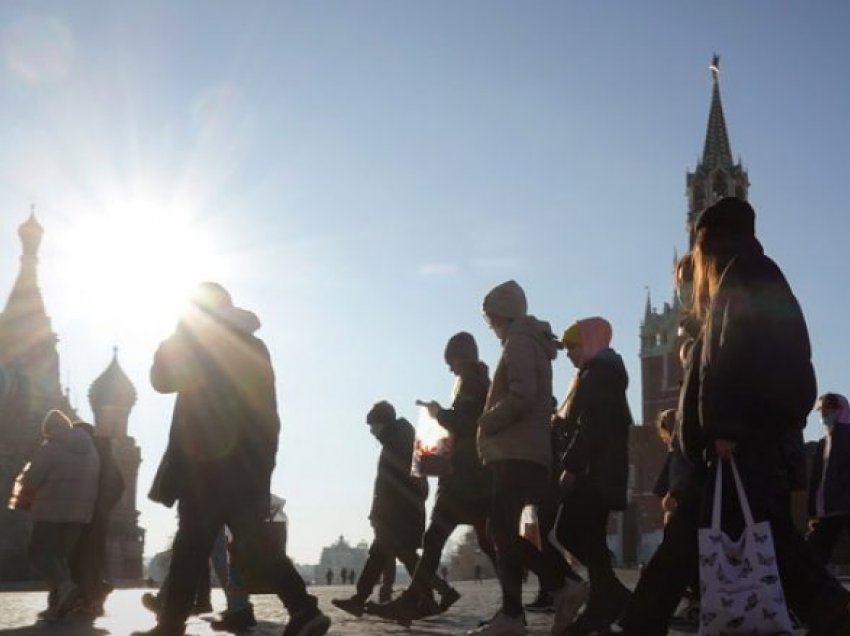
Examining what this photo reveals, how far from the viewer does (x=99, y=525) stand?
34.0 feet

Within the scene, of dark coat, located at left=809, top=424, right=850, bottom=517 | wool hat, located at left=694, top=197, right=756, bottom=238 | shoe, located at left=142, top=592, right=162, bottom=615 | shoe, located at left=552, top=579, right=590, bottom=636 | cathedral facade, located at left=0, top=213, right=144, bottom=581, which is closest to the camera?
wool hat, located at left=694, top=197, right=756, bottom=238

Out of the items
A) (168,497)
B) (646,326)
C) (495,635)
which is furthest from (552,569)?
(646,326)

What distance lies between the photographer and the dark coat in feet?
28.8

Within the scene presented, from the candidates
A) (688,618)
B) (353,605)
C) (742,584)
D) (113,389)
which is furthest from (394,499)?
(113,389)

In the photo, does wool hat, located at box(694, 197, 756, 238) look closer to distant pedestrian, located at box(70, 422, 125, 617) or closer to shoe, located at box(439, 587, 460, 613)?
shoe, located at box(439, 587, 460, 613)

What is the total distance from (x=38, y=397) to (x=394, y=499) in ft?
183

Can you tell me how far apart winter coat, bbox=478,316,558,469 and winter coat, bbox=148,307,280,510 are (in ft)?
4.35

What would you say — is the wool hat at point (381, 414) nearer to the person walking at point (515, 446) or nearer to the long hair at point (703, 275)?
the person walking at point (515, 446)

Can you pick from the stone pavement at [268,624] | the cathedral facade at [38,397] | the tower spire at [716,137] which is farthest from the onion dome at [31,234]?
the stone pavement at [268,624]

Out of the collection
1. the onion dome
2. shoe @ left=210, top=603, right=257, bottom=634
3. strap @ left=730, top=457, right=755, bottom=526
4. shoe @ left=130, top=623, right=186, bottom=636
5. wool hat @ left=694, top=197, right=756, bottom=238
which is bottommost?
shoe @ left=130, top=623, right=186, bottom=636

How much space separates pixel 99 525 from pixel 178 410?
4.88m

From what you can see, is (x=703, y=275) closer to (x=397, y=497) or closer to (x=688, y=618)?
(x=688, y=618)

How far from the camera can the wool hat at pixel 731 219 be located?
4.92m

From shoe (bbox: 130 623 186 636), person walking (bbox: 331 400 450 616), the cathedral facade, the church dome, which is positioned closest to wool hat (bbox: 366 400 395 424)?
person walking (bbox: 331 400 450 616)
